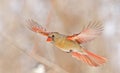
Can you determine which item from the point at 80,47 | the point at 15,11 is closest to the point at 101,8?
the point at 15,11

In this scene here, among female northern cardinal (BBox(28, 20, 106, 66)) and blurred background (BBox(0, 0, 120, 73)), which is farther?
blurred background (BBox(0, 0, 120, 73))

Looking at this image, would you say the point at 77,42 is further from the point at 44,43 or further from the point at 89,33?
the point at 44,43

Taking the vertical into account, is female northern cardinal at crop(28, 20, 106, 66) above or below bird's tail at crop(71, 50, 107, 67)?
above

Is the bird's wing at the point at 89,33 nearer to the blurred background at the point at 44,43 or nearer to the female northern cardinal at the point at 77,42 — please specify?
the female northern cardinal at the point at 77,42

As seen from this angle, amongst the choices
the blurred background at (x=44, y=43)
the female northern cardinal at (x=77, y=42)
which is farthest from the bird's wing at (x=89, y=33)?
the blurred background at (x=44, y=43)

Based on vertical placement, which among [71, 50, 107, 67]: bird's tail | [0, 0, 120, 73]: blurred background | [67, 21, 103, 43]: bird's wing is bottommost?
[71, 50, 107, 67]: bird's tail

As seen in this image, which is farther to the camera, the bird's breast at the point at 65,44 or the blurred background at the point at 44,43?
the blurred background at the point at 44,43

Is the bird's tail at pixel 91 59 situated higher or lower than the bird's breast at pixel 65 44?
lower

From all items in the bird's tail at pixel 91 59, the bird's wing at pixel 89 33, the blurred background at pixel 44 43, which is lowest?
the bird's tail at pixel 91 59

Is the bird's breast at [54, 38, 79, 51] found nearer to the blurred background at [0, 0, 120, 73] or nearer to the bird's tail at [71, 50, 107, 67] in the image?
the bird's tail at [71, 50, 107, 67]

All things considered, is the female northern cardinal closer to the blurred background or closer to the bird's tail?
the bird's tail

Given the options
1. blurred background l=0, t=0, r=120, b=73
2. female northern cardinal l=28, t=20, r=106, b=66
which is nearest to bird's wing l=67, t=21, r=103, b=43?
female northern cardinal l=28, t=20, r=106, b=66
